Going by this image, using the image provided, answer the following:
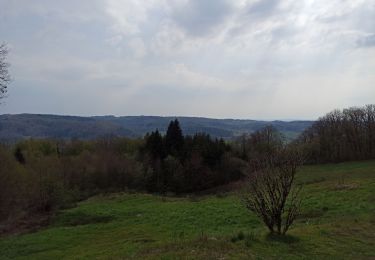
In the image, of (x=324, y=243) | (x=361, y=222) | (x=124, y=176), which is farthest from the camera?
(x=124, y=176)

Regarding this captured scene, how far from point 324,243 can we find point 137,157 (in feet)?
216

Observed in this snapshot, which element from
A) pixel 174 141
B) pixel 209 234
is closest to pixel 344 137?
pixel 174 141

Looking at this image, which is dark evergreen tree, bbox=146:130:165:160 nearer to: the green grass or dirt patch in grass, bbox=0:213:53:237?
the green grass

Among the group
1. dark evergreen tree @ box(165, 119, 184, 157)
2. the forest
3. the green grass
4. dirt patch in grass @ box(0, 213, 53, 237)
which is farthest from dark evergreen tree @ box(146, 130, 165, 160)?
dirt patch in grass @ box(0, 213, 53, 237)

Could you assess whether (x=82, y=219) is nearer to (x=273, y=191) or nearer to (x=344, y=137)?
(x=273, y=191)

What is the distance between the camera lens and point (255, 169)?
658 inches

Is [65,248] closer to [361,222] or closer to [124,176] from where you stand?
[361,222]

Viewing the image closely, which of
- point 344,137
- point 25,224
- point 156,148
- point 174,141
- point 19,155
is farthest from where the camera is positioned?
point 19,155

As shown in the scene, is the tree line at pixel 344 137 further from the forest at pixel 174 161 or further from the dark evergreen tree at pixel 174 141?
the dark evergreen tree at pixel 174 141

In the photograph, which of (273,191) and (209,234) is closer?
(273,191)

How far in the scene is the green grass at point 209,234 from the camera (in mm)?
14062

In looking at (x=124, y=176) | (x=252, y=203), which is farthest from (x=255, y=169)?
(x=124, y=176)

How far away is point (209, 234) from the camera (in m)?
19.7

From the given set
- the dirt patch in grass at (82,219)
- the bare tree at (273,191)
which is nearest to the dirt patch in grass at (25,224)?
the dirt patch in grass at (82,219)
